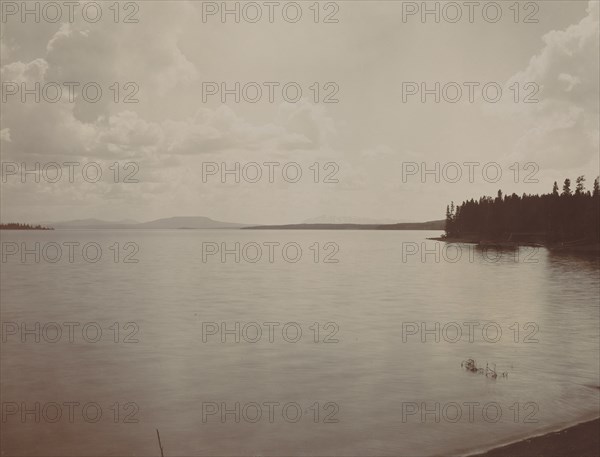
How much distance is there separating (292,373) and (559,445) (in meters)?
18.1

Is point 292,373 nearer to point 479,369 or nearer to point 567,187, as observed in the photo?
point 479,369

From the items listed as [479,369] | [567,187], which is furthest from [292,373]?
[567,187]

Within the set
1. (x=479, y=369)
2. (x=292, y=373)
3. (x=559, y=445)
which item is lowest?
(x=292, y=373)

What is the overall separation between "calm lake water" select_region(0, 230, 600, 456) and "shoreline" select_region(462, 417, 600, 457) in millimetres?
1372

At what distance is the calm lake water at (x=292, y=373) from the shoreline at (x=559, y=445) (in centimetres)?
137

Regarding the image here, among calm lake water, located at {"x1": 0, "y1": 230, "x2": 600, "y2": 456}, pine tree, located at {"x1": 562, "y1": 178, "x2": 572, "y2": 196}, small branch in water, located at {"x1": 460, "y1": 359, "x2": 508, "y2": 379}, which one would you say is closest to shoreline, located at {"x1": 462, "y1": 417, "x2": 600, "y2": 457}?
calm lake water, located at {"x1": 0, "y1": 230, "x2": 600, "y2": 456}

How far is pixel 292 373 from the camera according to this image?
35.2 meters

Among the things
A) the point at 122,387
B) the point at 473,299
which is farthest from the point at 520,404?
the point at 473,299

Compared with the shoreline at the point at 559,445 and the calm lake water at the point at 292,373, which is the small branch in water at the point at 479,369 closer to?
the calm lake water at the point at 292,373

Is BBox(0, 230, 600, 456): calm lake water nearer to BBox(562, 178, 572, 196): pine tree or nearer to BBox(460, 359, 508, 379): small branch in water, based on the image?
BBox(460, 359, 508, 379): small branch in water

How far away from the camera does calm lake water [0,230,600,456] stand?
23875 mm

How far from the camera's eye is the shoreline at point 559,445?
18.9 meters

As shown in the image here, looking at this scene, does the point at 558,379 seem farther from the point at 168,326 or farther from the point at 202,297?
the point at 202,297

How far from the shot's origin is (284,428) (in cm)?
2512
